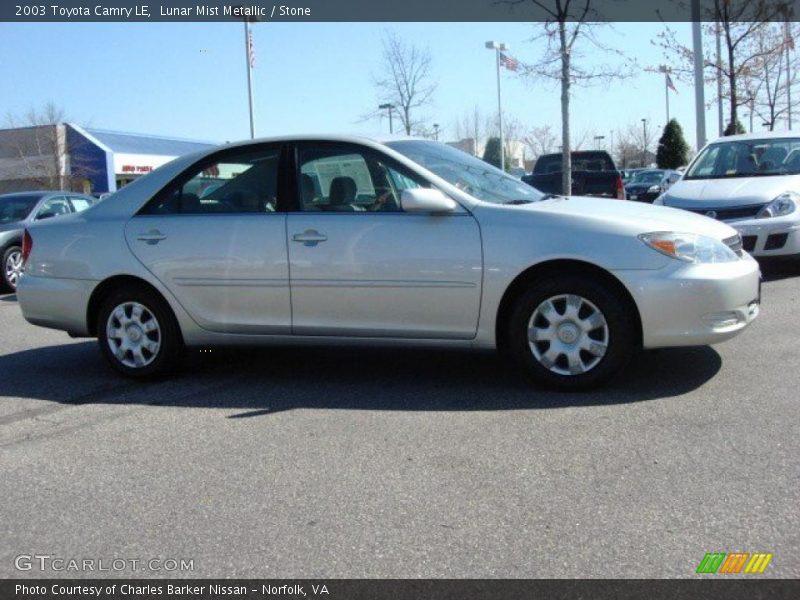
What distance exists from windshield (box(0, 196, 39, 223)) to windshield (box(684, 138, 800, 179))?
9598 mm

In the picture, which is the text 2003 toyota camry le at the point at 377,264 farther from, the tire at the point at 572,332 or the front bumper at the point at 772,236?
the front bumper at the point at 772,236

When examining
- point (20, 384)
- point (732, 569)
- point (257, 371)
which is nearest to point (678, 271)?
point (732, 569)

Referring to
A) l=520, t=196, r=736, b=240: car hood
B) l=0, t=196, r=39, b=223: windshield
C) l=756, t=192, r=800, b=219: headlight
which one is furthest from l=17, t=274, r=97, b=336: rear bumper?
l=0, t=196, r=39, b=223: windshield

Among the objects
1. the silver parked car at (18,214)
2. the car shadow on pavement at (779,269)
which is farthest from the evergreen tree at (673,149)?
the silver parked car at (18,214)

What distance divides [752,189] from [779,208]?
1.39 ft

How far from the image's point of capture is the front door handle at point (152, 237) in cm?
568

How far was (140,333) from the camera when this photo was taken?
5.80m

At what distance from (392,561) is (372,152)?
3.02 metres

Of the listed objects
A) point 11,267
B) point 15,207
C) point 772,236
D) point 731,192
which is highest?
point 15,207

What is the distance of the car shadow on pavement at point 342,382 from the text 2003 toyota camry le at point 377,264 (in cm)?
23

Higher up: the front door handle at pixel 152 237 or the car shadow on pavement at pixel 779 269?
the front door handle at pixel 152 237

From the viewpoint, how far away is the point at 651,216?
5.05m

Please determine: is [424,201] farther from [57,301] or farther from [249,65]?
[249,65]

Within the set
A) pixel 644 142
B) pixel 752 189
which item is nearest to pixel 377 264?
pixel 752 189
